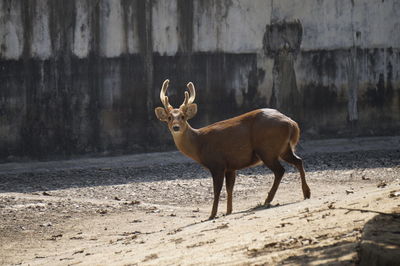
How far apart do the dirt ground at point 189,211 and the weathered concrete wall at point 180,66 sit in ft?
2.06

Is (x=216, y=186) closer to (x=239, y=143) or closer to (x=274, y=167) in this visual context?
(x=239, y=143)

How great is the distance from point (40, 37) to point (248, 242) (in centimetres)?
957

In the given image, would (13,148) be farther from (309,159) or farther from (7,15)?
(309,159)

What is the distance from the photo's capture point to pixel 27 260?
1034 cm

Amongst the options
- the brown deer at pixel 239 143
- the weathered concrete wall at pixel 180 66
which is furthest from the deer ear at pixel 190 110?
the weathered concrete wall at pixel 180 66

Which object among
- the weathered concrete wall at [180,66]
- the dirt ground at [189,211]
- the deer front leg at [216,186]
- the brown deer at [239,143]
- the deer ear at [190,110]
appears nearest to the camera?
the dirt ground at [189,211]

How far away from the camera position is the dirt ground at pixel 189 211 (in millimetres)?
7610

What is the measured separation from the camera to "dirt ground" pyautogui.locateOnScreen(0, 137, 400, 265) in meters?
7.61

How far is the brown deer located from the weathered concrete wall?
491cm

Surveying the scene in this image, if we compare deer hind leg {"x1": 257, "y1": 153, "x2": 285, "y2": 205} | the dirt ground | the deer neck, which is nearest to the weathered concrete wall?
the dirt ground

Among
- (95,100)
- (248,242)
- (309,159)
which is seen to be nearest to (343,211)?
(248,242)

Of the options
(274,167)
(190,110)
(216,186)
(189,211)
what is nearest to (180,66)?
(189,211)

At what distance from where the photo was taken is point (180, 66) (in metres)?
17.4

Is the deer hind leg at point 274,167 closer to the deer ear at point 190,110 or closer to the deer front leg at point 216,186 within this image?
the deer front leg at point 216,186
